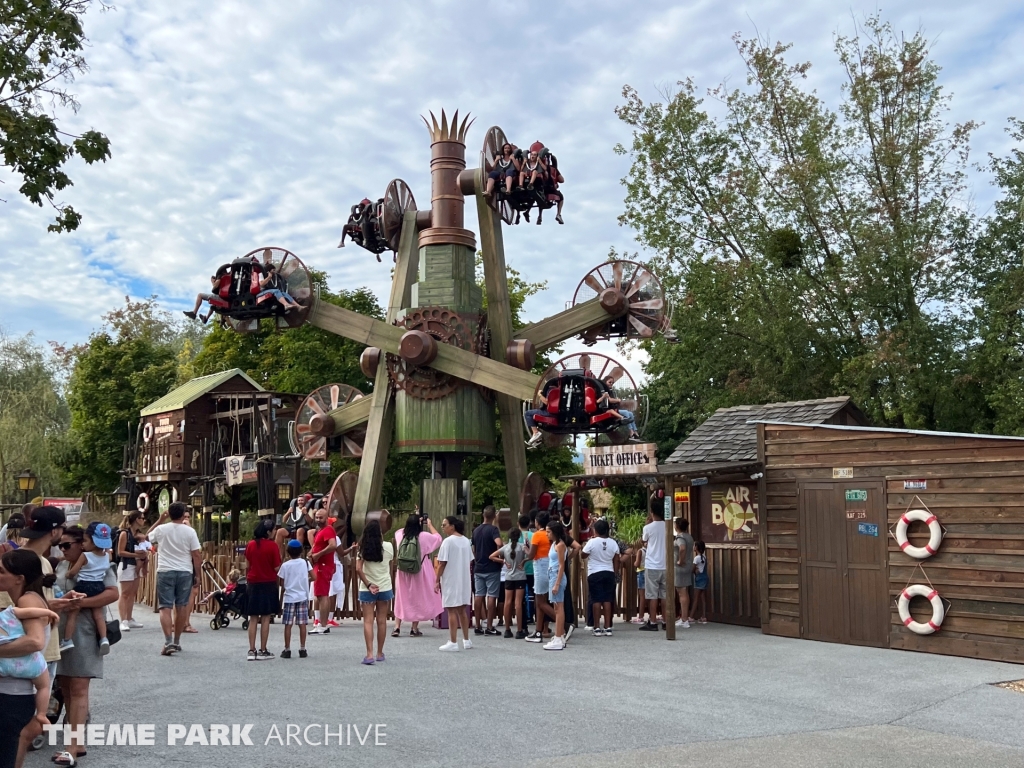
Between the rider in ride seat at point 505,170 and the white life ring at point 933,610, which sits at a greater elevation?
the rider in ride seat at point 505,170

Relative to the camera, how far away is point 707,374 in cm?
3009

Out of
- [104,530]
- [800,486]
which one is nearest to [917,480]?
[800,486]

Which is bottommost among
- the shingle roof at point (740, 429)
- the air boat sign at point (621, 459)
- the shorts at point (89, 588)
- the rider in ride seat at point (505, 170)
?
the shorts at point (89, 588)

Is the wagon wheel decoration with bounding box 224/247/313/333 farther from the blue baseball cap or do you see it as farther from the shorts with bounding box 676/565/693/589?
the blue baseball cap

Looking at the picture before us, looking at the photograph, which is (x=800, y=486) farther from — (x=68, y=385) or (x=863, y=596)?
(x=68, y=385)

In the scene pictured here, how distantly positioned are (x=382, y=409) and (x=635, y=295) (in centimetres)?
518

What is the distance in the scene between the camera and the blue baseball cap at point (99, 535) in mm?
7883

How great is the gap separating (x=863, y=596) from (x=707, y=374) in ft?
57.2

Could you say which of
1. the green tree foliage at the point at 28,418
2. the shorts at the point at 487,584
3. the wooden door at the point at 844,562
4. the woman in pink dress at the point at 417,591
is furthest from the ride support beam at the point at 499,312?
the green tree foliage at the point at 28,418

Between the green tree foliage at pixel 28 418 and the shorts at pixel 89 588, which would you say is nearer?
the shorts at pixel 89 588

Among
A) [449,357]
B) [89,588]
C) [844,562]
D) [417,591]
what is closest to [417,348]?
[449,357]

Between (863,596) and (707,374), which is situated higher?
(707,374)

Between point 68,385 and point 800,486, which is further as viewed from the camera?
point 68,385

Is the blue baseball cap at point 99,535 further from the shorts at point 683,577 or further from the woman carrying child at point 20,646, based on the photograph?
the shorts at point 683,577
